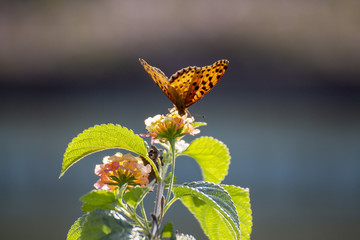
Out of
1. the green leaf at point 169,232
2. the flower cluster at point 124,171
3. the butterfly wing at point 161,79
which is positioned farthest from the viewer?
the butterfly wing at point 161,79

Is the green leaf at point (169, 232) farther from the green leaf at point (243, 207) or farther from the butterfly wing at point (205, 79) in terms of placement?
the butterfly wing at point (205, 79)

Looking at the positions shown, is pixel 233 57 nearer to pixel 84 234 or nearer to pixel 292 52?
pixel 292 52

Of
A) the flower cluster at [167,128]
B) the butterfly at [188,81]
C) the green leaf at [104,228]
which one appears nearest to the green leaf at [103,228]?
the green leaf at [104,228]

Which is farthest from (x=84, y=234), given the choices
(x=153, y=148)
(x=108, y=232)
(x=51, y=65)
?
(x=51, y=65)

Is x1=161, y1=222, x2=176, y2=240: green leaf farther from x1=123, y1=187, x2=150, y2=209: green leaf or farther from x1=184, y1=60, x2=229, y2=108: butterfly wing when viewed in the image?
x1=184, y1=60, x2=229, y2=108: butterfly wing

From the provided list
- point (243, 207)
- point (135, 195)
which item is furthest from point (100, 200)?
point (243, 207)

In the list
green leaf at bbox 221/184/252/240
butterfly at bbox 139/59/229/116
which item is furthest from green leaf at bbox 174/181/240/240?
butterfly at bbox 139/59/229/116
